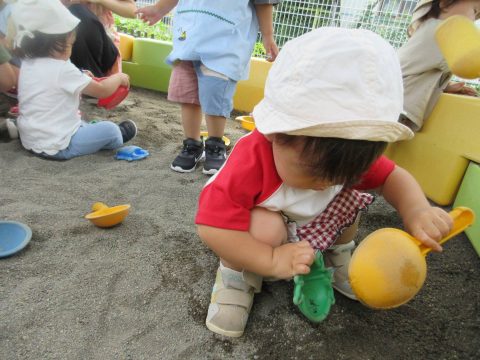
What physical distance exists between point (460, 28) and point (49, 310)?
3.71ft

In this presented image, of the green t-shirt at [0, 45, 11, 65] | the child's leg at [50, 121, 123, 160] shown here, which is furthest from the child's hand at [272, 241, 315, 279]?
the green t-shirt at [0, 45, 11, 65]

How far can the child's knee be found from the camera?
0.66m

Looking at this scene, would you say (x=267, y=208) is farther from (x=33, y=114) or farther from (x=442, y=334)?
(x=33, y=114)

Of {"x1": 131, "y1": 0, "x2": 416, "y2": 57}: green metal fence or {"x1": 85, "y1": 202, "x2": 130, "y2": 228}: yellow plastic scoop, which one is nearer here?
{"x1": 85, "y1": 202, "x2": 130, "y2": 228}: yellow plastic scoop

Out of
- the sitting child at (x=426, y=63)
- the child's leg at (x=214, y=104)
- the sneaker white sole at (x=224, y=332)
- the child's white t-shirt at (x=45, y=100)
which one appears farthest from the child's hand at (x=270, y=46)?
the sneaker white sole at (x=224, y=332)

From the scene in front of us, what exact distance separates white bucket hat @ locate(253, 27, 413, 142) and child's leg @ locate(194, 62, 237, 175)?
2.67 feet

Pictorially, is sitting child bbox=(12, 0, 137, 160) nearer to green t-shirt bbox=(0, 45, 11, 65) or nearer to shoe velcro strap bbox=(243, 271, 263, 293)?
green t-shirt bbox=(0, 45, 11, 65)

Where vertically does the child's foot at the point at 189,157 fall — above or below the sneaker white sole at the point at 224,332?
below

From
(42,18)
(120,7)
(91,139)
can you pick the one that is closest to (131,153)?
(91,139)

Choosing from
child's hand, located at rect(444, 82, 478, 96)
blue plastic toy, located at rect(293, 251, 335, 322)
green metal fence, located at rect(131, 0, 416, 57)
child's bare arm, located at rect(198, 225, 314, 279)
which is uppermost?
green metal fence, located at rect(131, 0, 416, 57)

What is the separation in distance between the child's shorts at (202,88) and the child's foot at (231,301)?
724mm

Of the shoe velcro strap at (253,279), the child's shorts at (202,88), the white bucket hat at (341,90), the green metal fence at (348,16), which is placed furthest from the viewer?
the green metal fence at (348,16)

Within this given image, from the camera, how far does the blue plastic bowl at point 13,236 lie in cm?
81

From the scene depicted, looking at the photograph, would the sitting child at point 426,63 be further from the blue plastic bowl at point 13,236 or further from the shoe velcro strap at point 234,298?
the blue plastic bowl at point 13,236
